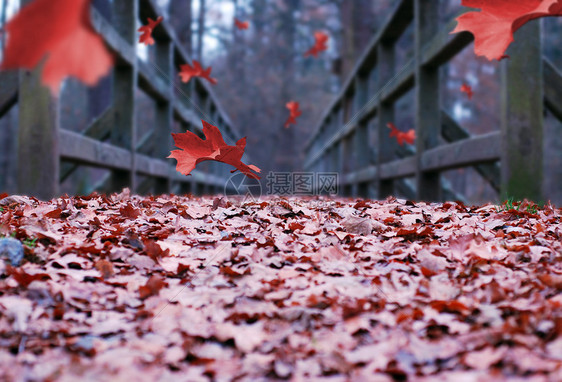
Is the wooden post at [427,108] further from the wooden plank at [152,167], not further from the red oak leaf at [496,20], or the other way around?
the wooden plank at [152,167]

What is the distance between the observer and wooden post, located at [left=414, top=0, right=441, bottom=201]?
4512 millimetres

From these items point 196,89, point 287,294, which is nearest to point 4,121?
point 196,89

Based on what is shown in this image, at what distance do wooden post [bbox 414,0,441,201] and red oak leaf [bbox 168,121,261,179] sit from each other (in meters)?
2.73

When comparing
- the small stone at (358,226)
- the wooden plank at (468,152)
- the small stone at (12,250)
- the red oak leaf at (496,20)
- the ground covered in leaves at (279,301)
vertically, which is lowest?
the ground covered in leaves at (279,301)

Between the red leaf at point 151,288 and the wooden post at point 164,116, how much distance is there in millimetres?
5243

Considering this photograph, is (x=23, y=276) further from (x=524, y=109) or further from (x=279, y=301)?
(x=524, y=109)

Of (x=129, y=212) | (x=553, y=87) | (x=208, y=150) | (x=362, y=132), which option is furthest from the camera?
(x=362, y=132)

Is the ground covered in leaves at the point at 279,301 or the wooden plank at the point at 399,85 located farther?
the wooden plank at the point at 399,85

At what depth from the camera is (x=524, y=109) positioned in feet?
9.82

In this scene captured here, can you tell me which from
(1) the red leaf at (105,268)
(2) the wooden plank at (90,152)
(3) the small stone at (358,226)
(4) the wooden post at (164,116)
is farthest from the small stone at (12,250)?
(4) the wooden post at (164,116)

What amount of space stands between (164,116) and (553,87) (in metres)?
5.20

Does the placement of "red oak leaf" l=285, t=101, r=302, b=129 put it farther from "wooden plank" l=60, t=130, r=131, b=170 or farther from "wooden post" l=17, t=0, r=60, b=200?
"wooden post" l=17, t=0, r=60, b=200

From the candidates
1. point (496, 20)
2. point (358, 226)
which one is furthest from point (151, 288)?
point (496, 20)

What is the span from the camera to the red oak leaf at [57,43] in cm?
95
